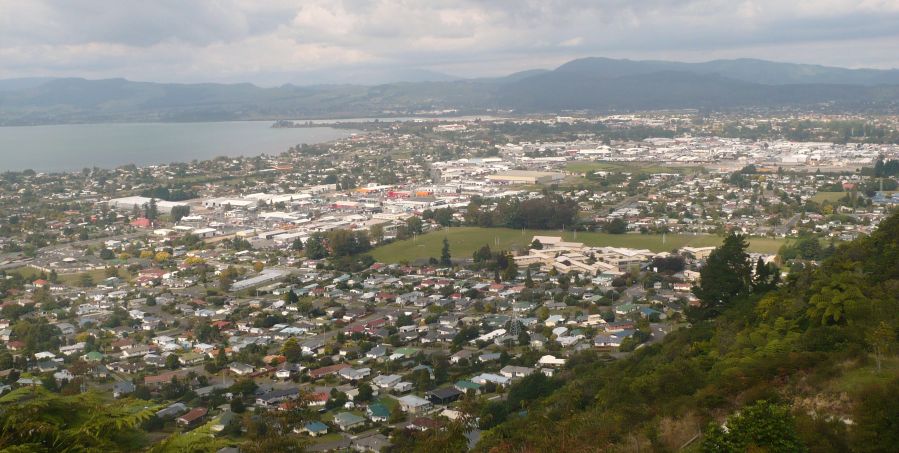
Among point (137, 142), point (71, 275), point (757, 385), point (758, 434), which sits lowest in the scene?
point (71, 275)

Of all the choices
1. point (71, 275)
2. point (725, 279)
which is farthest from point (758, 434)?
point (71, 275)

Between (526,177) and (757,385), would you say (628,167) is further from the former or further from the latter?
(757,385)

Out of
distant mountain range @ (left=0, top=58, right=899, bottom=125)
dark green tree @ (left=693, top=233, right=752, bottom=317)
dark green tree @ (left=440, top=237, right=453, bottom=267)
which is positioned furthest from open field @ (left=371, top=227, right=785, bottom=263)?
distant mountain range @ (left=0, top=58, right=899, bottom=125)

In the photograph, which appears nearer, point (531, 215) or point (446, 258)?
point (446, 258)

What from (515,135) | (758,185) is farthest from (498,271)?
(515,135)

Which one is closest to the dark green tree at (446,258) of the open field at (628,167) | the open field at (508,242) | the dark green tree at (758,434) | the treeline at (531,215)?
the open field at (508,242)

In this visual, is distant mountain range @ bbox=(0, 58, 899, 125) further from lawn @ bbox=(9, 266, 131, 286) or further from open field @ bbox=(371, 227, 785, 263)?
lawn @ bbox=(9, 266, 131, 286)

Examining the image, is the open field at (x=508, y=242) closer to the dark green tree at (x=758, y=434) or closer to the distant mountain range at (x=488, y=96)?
the dark green tree at (x=758, y=434)
